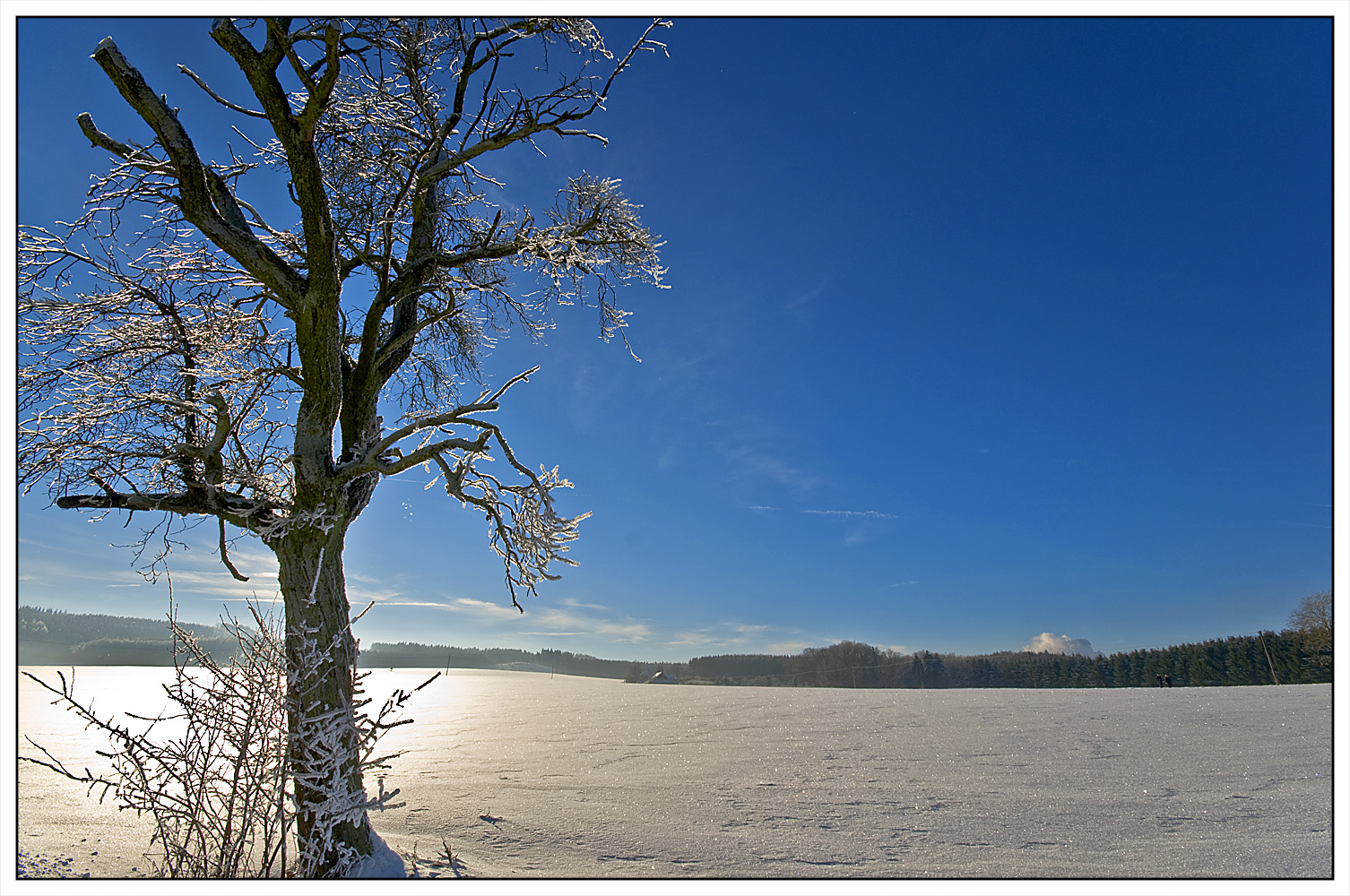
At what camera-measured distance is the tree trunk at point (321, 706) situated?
159 inches

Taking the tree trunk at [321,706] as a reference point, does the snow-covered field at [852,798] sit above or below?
below

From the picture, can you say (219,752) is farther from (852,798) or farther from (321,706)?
(852,798)

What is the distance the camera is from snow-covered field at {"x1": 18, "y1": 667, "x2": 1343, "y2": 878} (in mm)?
4375

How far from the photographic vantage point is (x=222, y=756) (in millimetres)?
3732

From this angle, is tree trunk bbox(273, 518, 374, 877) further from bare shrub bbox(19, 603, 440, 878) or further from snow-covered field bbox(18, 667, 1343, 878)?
snow-covered field bbox(18, 667, 1343, 878)

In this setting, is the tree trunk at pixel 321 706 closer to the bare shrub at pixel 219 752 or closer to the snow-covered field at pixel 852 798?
the bare shrub at pixel 219 752

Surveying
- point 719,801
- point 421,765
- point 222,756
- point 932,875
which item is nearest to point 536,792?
point 719,801

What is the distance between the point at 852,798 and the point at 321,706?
468cm

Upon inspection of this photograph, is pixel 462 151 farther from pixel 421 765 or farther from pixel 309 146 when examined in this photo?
pixel 421 765

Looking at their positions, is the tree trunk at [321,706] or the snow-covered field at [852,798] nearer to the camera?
the tree trunk at [321,706]

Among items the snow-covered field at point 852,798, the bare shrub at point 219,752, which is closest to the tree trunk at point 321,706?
the bare shrub at point 219,752

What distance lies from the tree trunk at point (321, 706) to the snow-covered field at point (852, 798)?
0.68 m

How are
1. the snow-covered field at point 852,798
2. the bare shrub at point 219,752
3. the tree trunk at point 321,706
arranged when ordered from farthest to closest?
the snow-covered field at point 852,798 < the tree trunk at point 321,706 < the bare shrub at point 219,752

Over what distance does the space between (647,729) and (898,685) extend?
17.0 meters
